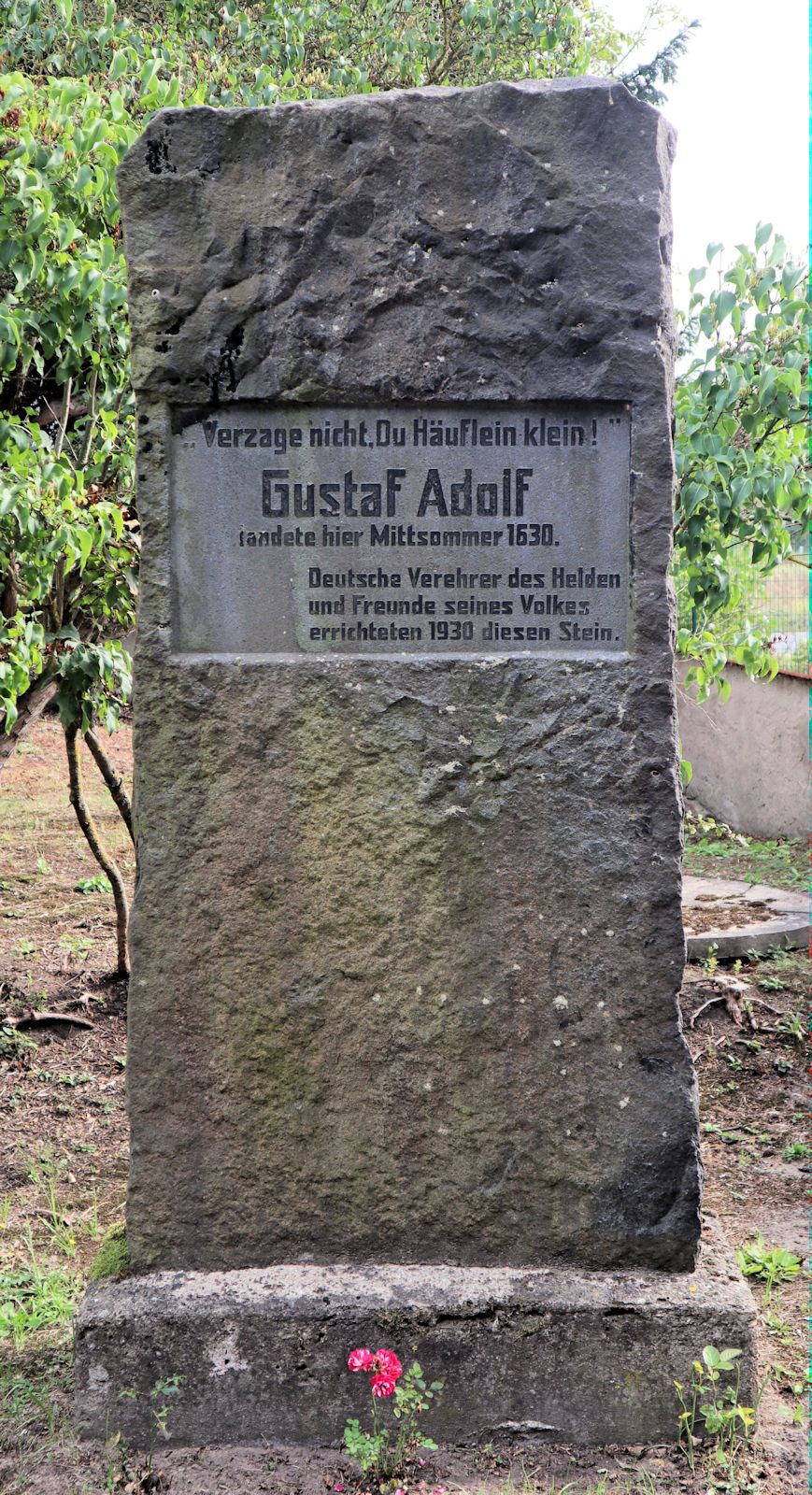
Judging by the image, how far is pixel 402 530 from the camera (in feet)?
8.04

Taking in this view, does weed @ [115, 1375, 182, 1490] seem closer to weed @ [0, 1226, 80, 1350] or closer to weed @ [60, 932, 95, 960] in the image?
weed @ [0, 1226, 80, 1350]

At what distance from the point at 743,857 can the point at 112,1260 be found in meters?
6.06

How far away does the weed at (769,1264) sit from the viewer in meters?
2.98

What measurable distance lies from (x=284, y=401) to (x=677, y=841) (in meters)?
1.13

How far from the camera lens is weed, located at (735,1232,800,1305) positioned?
2980 millimetres

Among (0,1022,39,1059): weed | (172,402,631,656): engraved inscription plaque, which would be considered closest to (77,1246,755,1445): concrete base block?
(172,402,631,656): engraved inscription plaque

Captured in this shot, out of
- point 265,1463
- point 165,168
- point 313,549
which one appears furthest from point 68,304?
point 265,1463

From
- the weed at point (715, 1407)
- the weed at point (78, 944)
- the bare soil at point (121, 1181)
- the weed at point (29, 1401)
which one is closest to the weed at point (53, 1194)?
the bare soil at point (121, 1181)

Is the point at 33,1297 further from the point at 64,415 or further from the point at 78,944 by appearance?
the point at 78,944

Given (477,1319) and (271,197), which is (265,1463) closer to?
(477,1319)

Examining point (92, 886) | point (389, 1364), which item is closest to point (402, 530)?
point (389, 1364)

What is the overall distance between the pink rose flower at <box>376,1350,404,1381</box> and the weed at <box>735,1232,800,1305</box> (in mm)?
1031

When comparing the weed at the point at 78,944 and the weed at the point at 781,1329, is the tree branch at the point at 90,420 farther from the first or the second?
the weed at the point at 781,1329

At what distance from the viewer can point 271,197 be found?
2.37 meters
